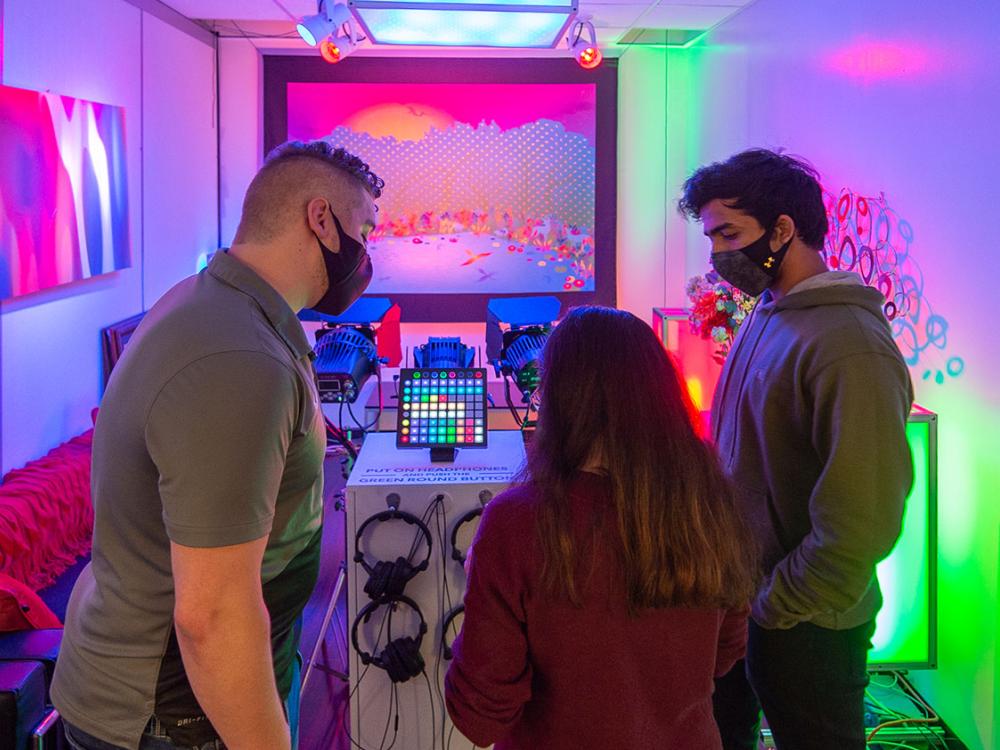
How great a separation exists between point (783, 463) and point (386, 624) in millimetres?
1059

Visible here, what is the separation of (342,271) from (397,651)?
3.76ft

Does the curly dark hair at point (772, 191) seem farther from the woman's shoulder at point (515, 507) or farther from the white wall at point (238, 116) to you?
the white wall at point (238, 116)

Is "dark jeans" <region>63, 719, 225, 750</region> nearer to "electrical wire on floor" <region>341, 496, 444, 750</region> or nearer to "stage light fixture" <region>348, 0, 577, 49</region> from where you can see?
"electrical wire on floor" <region>341, 496, 444, 750</region>

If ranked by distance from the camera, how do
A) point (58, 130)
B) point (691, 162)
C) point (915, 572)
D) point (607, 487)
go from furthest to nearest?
point (691, 162) → point (58, 130) → point (915, 572) → point (607, 487)

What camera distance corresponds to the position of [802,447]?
1752mm

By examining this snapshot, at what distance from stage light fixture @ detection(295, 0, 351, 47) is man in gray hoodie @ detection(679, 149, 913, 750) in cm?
281

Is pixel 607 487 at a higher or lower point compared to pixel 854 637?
higher

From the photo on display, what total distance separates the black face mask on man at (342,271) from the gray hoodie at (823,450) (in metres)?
0.70

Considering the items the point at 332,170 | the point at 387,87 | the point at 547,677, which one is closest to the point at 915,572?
the point at 547,677

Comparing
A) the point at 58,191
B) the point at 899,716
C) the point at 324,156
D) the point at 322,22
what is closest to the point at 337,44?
the point at 322,22

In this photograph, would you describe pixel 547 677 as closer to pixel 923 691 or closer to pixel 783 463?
pixel 783 463

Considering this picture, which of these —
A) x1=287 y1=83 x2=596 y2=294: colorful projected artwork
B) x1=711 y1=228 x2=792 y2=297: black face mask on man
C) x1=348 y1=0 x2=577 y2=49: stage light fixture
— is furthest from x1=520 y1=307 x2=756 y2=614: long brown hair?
x1=287 y1=83 x2=596 y2=294: colorful projected artwork

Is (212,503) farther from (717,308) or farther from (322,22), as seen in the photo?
(322,22)

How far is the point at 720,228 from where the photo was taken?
1.95m
